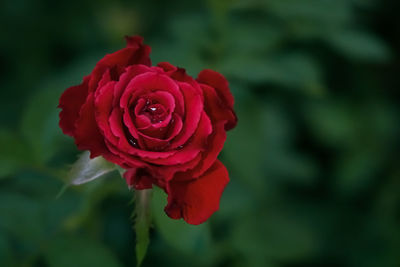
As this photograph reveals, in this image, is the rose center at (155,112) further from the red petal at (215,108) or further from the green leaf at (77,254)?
the green leaf at (77,254)

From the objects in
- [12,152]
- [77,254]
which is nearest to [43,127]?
[12,152]

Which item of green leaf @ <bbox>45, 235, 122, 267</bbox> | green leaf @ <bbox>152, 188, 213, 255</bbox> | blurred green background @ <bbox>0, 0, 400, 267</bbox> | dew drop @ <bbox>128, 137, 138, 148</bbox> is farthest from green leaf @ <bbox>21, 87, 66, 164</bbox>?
dew drop @ <bbox>128, 137, 138, 148</bbox>

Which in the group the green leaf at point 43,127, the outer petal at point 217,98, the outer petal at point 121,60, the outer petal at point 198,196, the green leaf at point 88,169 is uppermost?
the outer petal at point 121,60

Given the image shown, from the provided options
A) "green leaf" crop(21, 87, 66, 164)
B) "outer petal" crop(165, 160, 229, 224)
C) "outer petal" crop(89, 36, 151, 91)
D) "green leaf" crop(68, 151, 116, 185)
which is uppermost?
"outer petal" crop(89, 36, 151, 91)

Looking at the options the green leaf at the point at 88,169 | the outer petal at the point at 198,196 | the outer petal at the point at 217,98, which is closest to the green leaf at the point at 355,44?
the outer petal at the point at 217,98

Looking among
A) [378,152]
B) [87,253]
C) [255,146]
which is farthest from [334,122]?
[87,253]

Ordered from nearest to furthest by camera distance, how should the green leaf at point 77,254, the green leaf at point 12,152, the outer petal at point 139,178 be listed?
the outer petal at point 139,178
the green leaf at point 77,254
the green leaf at point 12,152

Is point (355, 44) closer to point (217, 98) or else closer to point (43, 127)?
point (217, 98)

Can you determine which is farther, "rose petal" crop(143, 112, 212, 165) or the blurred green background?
the blurred green background

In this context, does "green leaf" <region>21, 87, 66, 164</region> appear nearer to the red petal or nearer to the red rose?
the red rose
